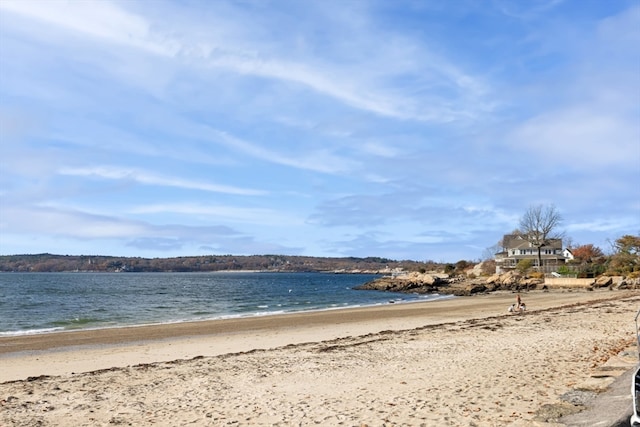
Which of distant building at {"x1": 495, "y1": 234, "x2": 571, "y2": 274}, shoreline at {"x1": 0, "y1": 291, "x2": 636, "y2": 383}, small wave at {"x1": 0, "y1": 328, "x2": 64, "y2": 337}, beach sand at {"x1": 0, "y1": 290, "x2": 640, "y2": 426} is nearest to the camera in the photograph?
beach sand at {"x1": 0, "y1": 290, "x2": 640, "y2": 426}

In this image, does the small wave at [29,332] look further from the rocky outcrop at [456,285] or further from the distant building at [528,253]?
the distant building at [528,253]

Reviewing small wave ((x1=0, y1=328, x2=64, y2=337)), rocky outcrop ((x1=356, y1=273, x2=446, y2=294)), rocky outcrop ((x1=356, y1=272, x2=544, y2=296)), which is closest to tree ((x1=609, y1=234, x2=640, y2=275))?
rocky outcrop ((x1=356, y1=272, x2=544, y2=296))

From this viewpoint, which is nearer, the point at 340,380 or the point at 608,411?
the point at 608,411

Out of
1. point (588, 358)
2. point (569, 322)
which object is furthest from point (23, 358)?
point (569, 322)

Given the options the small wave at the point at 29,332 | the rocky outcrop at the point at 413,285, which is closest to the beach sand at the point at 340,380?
the small wave at the point at 29,332

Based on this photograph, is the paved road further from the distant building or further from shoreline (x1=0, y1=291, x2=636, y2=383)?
the distant building

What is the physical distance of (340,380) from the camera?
1066 centimetres

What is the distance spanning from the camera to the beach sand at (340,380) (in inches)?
320

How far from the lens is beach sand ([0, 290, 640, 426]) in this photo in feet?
26.7

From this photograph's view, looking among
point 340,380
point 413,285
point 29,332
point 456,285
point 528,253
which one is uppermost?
point 528,253

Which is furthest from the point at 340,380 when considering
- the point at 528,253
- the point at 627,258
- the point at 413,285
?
the point at 528,253

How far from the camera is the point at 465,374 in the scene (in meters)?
10.8

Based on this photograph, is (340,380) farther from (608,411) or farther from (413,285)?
(413,285)

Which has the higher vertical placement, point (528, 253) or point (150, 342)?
point (528, 253)
